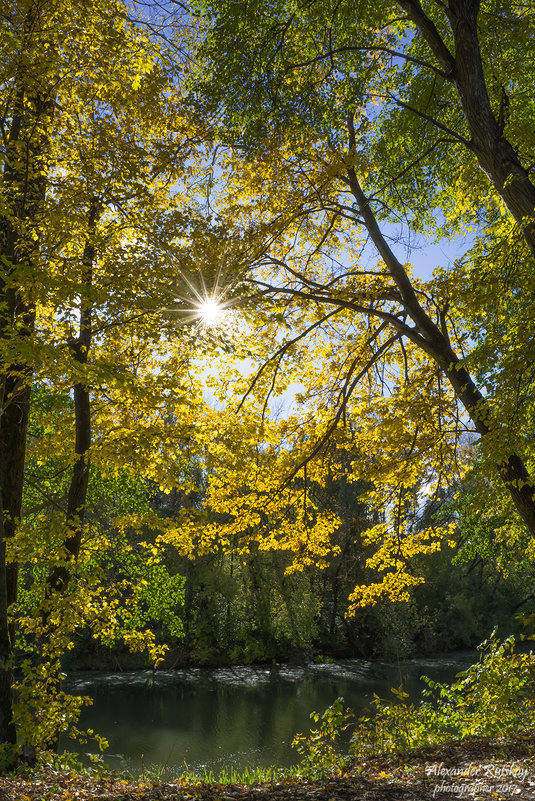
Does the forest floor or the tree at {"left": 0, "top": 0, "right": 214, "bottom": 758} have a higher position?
the tree at {"left": 0, "top": 0, "right": 214, "bottom": 758}

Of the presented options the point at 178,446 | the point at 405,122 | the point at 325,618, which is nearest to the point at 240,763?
the point at 178,446

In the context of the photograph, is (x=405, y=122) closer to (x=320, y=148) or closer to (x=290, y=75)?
(x=320, y=148)

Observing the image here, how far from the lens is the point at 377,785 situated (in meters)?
4.44

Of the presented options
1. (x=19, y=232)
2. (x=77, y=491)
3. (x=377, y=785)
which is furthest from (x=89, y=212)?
(x=377, y=785)

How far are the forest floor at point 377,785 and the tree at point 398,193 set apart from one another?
2.45 m

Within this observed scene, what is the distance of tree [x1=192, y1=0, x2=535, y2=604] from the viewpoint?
5062mm

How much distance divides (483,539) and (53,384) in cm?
896

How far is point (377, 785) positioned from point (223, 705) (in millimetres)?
13762

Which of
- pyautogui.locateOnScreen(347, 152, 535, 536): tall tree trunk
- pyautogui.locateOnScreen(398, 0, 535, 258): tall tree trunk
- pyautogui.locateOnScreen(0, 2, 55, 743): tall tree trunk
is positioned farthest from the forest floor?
pyautogui.locateOnScreen(398, 0, 535, 258): tall tree trunk

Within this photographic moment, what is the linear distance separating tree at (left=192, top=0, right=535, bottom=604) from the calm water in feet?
22.0

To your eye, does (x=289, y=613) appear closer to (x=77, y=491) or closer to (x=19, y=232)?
(x=77, y=491)

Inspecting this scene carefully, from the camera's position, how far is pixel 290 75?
641 cm

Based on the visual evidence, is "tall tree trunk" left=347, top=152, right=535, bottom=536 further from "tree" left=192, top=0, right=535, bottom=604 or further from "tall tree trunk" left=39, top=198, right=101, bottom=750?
"tall tree trunk" left=39, top=198, right=101, bottom=750

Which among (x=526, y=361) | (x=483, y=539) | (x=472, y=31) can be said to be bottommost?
(x=483, y=539)
